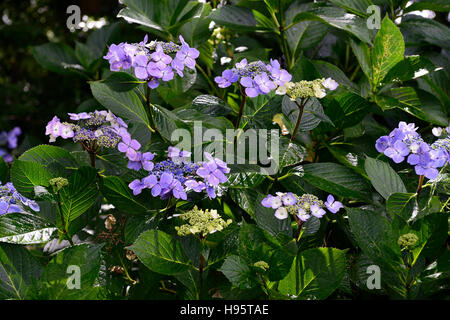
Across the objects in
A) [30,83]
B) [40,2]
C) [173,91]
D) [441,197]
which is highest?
[173,91]

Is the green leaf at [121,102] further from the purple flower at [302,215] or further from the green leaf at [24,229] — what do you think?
the purple flower at [302,215]

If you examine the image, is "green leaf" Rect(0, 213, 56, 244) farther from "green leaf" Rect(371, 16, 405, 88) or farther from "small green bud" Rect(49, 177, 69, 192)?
"green leaf" Rect(371, 16, 405, 88)

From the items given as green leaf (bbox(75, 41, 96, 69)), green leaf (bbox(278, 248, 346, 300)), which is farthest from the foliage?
green leaf (bbox(75, 41, 96, 69))

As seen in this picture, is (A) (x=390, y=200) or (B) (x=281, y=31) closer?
(A) (x=390, y=200)

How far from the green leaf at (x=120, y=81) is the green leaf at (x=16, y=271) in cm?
33

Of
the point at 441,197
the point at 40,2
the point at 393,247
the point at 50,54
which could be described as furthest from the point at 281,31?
the point at 40,2

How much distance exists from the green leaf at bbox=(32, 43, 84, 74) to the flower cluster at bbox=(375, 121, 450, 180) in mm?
1084

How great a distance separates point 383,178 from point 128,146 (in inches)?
18.5

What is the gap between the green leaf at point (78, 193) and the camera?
0.94 m

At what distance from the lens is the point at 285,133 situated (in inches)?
43.7

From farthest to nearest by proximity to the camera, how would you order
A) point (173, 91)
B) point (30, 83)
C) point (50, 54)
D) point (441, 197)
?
point (30, 83) → point (50, 54) → point (173, 91) → point (441, 197)

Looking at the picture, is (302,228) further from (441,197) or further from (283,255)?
(441,197)

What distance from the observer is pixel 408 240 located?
0.82 m
